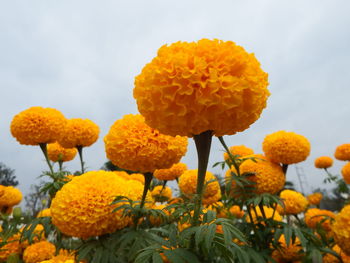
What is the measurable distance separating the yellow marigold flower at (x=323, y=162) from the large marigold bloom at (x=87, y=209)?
21.4 feet

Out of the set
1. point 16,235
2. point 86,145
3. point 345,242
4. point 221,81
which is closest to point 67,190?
point 221,81

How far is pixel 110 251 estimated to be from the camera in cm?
153

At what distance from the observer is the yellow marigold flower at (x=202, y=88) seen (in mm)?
1065

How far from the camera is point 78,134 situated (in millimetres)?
3400

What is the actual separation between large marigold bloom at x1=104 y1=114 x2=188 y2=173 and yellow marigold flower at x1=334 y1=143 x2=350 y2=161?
17.0 feet

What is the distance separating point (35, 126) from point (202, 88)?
264cm

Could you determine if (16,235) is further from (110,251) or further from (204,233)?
(204,233)

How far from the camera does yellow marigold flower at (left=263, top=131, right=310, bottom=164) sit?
2812 millimetres

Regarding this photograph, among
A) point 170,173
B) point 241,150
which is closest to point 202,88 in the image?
point 241,150

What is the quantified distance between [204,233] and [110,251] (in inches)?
28.1

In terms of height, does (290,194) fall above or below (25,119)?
below

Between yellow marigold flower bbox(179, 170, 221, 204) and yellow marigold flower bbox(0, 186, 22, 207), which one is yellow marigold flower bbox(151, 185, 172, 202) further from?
yellow marigold flower bbox(0, 186, 22, 207)

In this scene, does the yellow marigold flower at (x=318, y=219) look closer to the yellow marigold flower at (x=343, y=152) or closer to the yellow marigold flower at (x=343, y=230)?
the yellow marigold flower at (x=343, y=230)

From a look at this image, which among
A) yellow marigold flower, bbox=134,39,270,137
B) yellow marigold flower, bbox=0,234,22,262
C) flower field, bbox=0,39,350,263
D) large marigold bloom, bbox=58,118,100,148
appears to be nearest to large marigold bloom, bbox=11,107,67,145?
flower field, bbox=0,39,350,263
